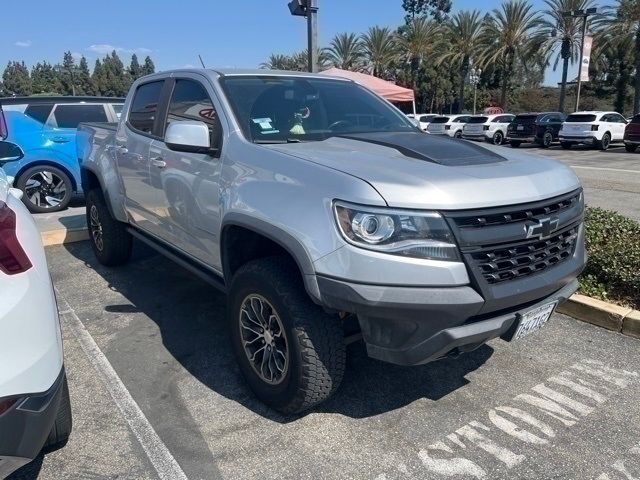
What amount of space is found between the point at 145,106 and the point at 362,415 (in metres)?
3.15

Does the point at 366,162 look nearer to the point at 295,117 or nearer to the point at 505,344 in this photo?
the point at 295,117

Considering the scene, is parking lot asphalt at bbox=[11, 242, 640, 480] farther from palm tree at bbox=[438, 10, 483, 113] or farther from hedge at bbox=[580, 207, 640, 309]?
palm tree at bbox=[438, 10, 483, 113]

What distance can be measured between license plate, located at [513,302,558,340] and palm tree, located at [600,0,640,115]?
30.8 meters

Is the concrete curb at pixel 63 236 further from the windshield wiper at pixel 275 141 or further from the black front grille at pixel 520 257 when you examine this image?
the black front grille at pixel 520 257

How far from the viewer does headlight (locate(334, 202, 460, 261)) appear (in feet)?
7.65

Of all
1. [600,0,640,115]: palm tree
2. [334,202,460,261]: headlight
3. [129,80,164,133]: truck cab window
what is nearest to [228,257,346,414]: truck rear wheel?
[334,202,460,261]: headlight

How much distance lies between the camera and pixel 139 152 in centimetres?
437

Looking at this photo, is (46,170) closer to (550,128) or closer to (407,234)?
(407,234)

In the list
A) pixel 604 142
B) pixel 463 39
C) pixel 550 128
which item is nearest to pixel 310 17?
pixel 604 142

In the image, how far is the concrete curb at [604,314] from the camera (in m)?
3.91

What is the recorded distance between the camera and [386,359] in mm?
2498

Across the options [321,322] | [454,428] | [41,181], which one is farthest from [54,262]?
[454,428]

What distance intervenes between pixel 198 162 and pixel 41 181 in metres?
6.13

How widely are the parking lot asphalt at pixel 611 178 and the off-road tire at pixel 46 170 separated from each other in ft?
27.8
